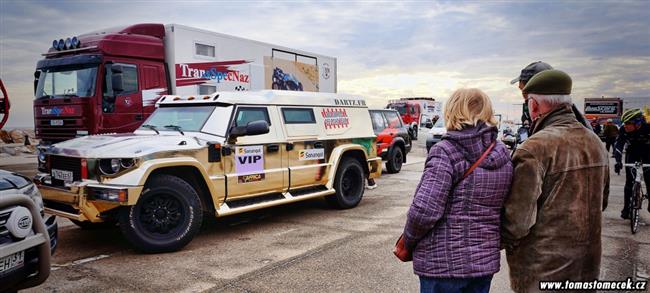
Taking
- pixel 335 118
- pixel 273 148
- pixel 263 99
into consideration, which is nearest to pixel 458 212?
pixel 273 148

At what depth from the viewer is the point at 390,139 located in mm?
13625

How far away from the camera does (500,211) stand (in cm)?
236

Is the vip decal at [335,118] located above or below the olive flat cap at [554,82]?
below

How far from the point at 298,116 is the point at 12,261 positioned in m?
4.88

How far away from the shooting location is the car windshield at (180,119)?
6491mm

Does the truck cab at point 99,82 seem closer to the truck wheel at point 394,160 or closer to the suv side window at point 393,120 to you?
the truck wheel at point 394,160

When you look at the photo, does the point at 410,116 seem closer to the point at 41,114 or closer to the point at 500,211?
the point at 41,114

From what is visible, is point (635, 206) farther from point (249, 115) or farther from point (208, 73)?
point (208, 73)

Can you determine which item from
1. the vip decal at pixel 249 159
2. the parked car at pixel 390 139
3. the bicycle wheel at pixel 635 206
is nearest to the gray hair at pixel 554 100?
the vip decal at pixel 249 159

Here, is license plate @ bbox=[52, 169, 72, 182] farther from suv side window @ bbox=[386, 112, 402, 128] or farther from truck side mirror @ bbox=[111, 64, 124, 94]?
suv side window @ bbox=[386, 112, 402, 128]

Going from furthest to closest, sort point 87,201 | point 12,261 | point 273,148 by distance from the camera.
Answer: point 273,148 → point 87,201 → point 12,261

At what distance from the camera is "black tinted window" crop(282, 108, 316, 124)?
7.27 m

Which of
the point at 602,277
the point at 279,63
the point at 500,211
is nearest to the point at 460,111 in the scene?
→ the point at 500,211

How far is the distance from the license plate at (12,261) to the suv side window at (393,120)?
38.6 feet
